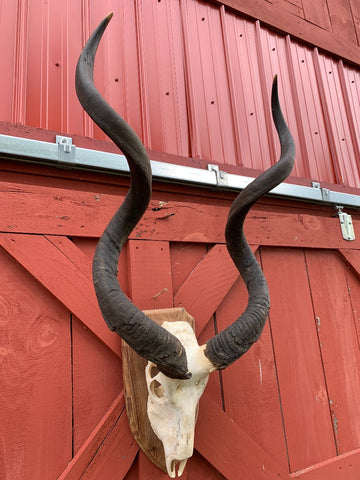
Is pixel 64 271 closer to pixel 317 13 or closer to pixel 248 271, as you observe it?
pixel 248 271

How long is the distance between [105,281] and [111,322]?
13 centimetres

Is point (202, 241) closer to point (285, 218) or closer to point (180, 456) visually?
point (285, 218)

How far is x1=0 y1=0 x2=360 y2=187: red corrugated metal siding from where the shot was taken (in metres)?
1.70

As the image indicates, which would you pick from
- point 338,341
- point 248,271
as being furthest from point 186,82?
point 338,341

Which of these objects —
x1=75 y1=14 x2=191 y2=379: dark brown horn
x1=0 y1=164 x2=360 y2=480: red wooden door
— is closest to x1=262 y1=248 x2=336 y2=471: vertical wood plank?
x1=0 y1=164 x2=360 y2=480: red wooden door

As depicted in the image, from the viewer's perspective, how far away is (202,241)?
1.88 meters

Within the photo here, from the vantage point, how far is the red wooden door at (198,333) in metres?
1.37

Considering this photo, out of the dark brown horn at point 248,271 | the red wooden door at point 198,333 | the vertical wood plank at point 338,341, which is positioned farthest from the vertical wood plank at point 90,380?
the vertical wood plank at point 338,341

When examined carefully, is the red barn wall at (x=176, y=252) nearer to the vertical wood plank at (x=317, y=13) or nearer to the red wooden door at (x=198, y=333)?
the red wooden door at (x=198, y=333)

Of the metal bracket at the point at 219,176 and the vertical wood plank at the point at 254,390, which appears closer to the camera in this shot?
the vertical wood plank at the point at 254,390

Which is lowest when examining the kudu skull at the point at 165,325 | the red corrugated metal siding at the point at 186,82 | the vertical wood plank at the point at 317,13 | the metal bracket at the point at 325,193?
the kudu skull at the point at 165,325

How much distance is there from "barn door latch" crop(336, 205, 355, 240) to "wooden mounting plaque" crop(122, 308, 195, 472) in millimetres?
1882

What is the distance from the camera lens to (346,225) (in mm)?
2539

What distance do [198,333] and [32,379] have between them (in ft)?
2.64
